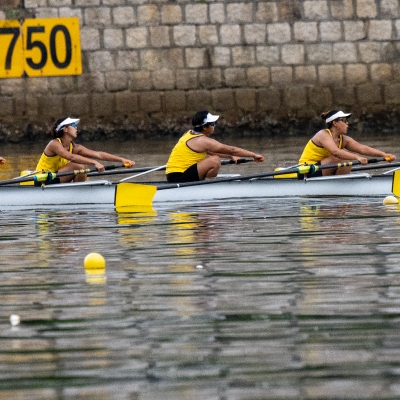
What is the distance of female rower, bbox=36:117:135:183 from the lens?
1269 centimetres

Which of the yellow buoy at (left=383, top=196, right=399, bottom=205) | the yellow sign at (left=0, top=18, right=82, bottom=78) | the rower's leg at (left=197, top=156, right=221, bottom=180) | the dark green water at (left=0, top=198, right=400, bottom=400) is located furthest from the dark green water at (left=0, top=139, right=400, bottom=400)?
the yellow sign at (left=0, top=18, right=82, bottom=78)

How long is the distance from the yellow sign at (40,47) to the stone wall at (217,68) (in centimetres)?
16

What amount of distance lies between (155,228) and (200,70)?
12681 mm

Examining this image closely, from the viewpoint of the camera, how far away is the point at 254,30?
2230 cm

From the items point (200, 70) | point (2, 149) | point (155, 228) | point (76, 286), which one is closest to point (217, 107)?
point (200, 70)

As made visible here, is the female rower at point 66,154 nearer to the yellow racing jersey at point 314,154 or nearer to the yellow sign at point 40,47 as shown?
the yellow racing jersey at point 314,154

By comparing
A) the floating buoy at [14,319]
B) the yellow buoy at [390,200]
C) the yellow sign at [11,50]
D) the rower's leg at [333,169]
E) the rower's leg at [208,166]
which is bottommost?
the yellow buoy at [390,200]

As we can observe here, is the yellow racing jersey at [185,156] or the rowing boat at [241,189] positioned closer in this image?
the rowing boat at [241,189]

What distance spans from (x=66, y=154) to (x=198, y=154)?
1361 millimetres

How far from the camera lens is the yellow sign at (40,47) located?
72.4 ft

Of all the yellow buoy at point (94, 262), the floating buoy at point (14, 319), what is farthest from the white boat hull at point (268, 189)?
the floating buoy at point (14, 319)

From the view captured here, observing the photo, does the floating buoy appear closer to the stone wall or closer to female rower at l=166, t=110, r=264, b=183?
female rower at l=166, t=110, r=264, b=183

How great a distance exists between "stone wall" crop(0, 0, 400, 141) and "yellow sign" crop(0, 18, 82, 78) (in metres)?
0.16

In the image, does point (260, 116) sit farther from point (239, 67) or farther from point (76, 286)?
point (76, 286)
